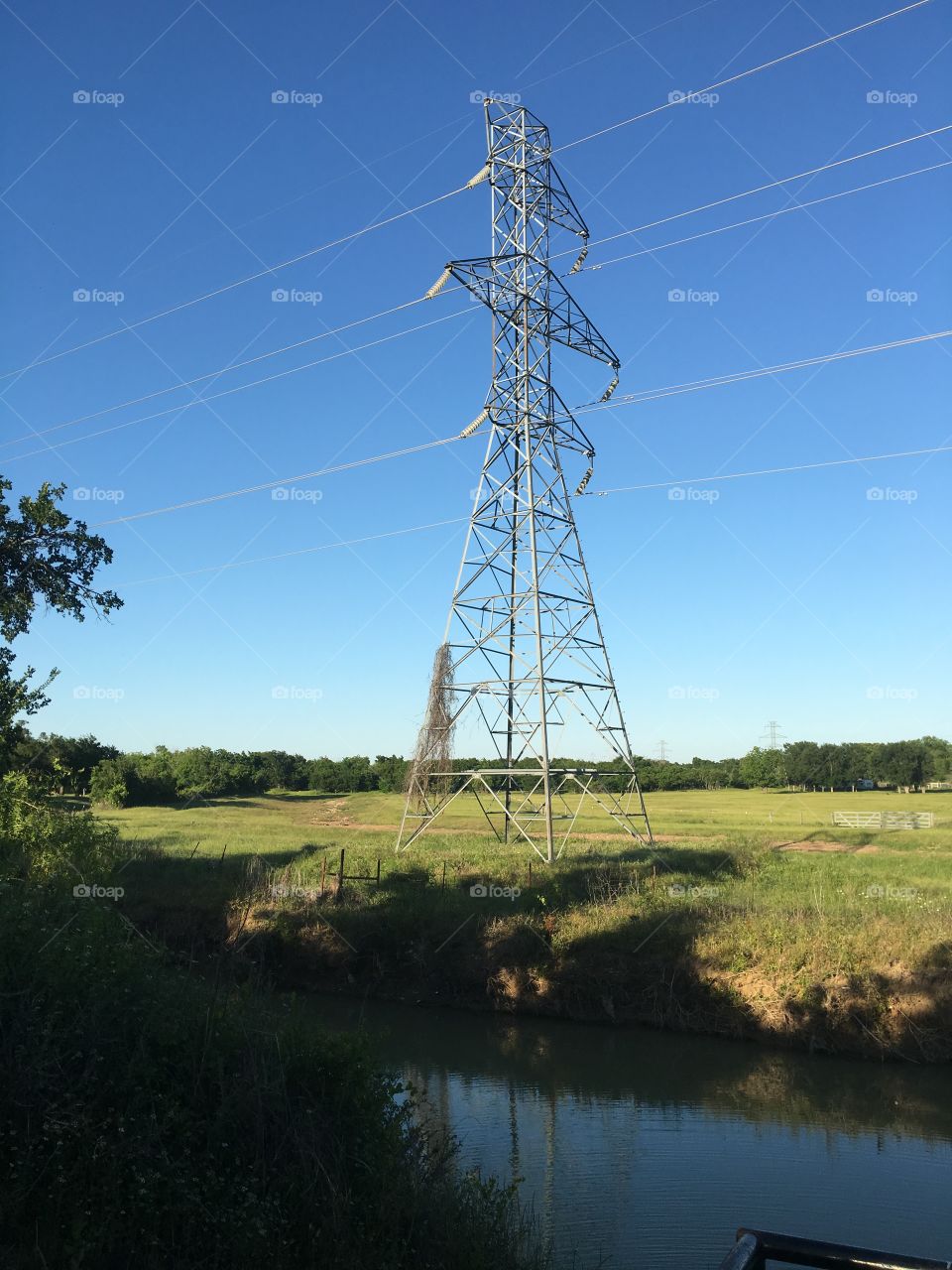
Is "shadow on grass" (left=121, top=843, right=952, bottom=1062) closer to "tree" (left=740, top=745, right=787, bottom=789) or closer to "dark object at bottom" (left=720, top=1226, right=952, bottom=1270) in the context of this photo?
"dark object at bottom" (left=720, top=1226, right=952, bottom=1270)

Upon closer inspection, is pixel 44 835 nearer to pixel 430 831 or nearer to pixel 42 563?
pixel 42 563

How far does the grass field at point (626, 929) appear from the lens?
1834 cm

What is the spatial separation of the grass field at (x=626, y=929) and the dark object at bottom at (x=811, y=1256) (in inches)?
608

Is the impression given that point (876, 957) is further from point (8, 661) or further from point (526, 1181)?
point (8, 661)

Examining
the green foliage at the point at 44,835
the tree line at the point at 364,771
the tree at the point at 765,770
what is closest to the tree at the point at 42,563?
the green foliage at the point at 44,835

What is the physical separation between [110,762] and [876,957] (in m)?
72.3

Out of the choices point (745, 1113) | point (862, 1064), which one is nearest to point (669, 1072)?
point (745, 1113)

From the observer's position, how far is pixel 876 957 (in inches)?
731

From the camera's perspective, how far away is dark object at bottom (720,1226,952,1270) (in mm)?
4055

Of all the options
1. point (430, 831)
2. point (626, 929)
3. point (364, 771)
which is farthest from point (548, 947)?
point (364, 771)

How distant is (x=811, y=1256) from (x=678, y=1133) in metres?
11.5

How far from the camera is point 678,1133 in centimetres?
1438

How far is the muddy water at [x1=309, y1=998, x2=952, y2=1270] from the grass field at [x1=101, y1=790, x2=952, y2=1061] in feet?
2.79

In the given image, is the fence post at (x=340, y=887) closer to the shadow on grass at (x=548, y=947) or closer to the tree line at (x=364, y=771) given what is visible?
the shadow on grass at (x=548, y=947)
